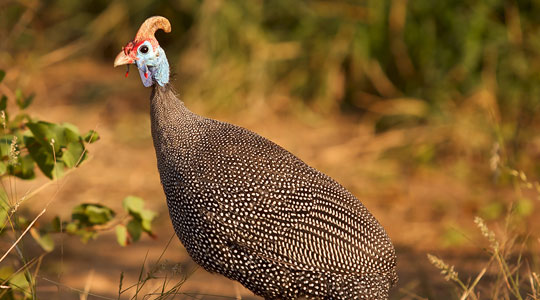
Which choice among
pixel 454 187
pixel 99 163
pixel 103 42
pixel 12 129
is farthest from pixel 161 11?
pixel 12 129

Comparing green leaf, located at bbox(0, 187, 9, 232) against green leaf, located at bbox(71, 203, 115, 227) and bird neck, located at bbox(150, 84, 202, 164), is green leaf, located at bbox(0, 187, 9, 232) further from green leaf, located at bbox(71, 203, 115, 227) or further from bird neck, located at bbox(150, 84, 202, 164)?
bird neck, located at bbox(150, 84, 202, 164)

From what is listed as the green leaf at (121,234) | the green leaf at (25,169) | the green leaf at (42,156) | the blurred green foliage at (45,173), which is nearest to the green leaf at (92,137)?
the blurred green foliage at (45,173)

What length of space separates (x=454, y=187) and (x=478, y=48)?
108 centimetres

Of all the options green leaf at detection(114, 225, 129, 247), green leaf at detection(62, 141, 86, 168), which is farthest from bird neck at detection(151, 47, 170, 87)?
green leaf at detection(114, 225, 129, 247)

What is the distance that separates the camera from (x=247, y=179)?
233 cm

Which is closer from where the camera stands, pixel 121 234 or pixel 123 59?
pixel 123 59

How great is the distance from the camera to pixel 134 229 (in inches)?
108

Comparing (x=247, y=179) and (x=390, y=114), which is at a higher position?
(x=390, y=114)

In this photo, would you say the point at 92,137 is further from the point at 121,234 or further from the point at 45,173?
the point at 121,234

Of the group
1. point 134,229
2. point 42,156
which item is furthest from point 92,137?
point 134,229

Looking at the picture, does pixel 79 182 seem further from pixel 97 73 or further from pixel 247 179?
pixel 247 179

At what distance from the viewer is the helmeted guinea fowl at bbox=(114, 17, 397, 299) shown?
229 centimetres

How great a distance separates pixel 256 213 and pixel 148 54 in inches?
26.0

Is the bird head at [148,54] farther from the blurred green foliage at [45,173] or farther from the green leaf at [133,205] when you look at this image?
the green leaf at [133,205]
